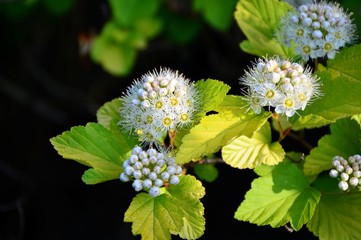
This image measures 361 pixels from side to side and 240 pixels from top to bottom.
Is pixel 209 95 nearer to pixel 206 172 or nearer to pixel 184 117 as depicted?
pixel 184 117

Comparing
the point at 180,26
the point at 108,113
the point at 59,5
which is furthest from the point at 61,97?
the point at 108,113

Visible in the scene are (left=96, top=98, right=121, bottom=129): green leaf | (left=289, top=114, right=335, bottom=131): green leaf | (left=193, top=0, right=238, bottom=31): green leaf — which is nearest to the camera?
(left=289, top=114, right=335, bottom=131): green leaf

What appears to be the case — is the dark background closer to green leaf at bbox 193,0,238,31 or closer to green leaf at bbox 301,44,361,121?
green leaf at bbox 193,0,238,31

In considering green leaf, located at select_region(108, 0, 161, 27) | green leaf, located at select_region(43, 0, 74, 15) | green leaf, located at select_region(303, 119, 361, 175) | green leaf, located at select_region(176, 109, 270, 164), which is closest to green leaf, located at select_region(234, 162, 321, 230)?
green leaf, located at select_region(303, 119, 361, 175)

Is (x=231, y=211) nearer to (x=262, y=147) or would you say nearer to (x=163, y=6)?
(x=262, y=147)

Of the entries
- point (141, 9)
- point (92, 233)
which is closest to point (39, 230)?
point (92, 233)
